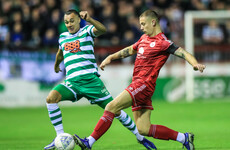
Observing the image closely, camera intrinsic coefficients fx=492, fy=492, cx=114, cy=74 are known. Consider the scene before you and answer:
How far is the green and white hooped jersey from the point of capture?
8.02 m

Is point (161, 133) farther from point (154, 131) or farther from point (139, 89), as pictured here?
point (139, 89)

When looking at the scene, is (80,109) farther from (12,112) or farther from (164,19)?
(164,19)

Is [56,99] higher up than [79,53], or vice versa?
[79,53]

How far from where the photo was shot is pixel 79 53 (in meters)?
8.04

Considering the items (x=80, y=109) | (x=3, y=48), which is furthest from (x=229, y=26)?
(x=3, y=48)

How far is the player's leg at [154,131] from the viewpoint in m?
7.15

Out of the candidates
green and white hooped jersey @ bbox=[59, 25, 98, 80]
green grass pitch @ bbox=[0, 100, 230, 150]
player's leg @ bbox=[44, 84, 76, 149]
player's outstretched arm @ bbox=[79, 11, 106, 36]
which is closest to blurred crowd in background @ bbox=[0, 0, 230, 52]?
green grass pitch @ bbox=[0, 100, 230, 150]

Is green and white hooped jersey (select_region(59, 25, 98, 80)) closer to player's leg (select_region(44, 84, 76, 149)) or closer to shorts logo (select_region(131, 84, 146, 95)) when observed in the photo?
player's leg (select_region(44, 84, 76, 149))

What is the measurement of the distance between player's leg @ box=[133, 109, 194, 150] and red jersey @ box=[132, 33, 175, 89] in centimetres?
45

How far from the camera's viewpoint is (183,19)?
1978cm

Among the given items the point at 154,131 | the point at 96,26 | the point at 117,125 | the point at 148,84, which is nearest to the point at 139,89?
the point at 148,84

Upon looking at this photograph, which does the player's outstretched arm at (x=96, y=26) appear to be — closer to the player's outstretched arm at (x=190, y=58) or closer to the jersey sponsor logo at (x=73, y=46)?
the jersey sponsor logo at (x=73, y=46)

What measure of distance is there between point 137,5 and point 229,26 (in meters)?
3.73

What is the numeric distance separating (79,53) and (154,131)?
1871mm
